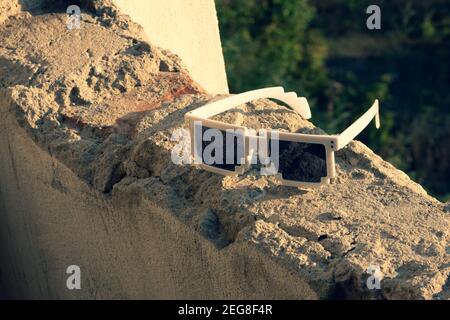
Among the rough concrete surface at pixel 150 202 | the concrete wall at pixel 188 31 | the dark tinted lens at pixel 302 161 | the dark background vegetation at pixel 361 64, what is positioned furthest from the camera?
the dark background vegetation at pixel 361 64

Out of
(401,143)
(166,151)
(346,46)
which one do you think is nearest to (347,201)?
(166,151)

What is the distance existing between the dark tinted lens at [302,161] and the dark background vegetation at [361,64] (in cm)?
564

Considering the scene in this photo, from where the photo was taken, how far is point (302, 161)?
289 cm

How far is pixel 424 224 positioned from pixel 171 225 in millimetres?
688

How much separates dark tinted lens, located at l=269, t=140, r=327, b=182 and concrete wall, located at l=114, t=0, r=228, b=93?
4.39 feet

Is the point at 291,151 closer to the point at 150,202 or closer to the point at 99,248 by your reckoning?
the point at 150,202

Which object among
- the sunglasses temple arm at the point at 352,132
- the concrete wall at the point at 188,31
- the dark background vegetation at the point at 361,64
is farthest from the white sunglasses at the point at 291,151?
the dark background vegetation at the point at 361,64

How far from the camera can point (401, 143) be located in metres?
9.00

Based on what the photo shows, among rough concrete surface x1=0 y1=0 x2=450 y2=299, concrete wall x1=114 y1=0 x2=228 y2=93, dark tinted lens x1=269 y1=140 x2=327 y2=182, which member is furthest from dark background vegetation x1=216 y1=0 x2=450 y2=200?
dark tinted lens x1=269 y1=140 x2=327 y2=182

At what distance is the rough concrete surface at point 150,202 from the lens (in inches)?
108

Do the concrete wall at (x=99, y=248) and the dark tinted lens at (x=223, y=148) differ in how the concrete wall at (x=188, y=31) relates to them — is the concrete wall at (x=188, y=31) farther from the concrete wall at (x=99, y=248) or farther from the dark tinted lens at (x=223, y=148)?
the dark tinted lens at (x=223, y=148)

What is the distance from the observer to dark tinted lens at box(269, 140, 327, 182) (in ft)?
9.37

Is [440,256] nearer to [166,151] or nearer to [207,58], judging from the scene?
[166,151]

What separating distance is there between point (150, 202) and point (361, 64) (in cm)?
716
